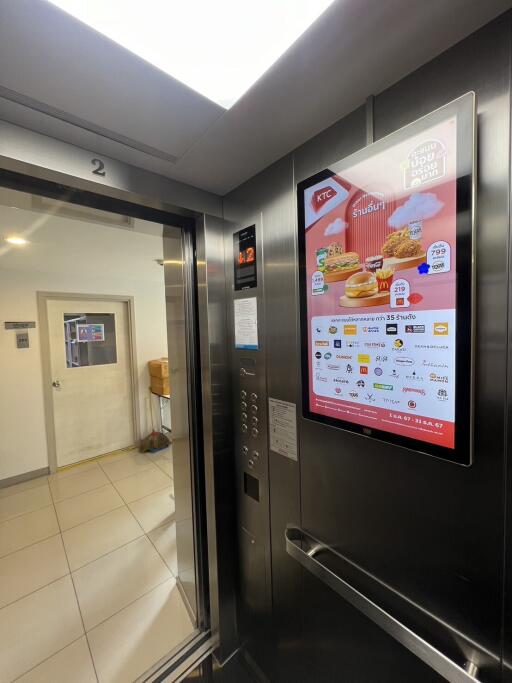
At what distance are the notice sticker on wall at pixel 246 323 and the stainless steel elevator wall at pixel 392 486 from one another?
4 cm

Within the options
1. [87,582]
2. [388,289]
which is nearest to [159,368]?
[87,582]

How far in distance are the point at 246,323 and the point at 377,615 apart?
94 centimetres

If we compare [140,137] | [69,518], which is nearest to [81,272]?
[69,518]

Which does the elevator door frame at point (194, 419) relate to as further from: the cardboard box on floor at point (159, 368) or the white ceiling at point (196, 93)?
the cardboard box on floor at point (159, 368)

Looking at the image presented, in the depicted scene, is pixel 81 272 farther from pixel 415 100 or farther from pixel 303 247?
pixel 415 100

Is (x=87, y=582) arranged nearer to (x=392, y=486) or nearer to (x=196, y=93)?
(x=392, y=486)

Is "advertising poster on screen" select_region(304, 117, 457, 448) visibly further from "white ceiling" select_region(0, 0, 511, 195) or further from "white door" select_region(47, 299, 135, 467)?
"white door" select_region(47, 299, 135, 467)

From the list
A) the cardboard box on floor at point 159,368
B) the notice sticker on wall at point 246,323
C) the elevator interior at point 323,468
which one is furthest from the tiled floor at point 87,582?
the notice sticker on wall at point 246,323

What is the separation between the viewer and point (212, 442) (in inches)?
47.9

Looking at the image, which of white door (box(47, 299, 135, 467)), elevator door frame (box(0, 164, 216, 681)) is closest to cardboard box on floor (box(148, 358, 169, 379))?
white door (box(47, 299, 135, 467))

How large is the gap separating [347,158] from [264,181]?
392 mm

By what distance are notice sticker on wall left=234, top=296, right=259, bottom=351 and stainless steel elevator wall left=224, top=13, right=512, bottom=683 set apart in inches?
1.7

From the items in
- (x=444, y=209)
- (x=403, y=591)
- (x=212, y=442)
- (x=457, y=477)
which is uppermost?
(x=444, y=209)

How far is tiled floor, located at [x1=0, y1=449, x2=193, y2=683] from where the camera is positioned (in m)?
1.34
